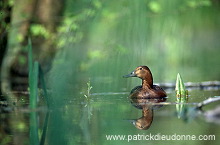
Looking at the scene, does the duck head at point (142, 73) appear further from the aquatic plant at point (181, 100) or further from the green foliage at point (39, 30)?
the green foliage at point (39, 30)

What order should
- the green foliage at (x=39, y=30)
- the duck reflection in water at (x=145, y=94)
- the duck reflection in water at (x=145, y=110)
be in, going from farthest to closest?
1. the green foliage at (x=39, y=30)
2. the duck reflection in water at (x=145, y=94)
3. the duck reflection in water at (x=145, y=110)

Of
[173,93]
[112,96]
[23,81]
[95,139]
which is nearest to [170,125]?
[95,139]

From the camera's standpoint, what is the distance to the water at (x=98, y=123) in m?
4.56

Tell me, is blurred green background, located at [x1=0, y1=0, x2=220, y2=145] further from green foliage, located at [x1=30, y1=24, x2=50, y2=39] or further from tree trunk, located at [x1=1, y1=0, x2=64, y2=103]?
green foliage, located at [x1=30, y1=24, x2=50, y2=39]

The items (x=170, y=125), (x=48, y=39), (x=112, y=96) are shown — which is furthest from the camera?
(x=48, y=39)

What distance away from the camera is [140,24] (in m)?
5.20

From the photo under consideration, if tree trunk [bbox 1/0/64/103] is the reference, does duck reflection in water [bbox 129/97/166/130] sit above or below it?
below

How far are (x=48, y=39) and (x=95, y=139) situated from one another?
24.6ft

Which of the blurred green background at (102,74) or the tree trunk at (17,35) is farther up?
the tree trunk at (17,35)

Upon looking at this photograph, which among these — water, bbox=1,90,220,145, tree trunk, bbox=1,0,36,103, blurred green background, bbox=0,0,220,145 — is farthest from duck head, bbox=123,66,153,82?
tree trunk, bbox=1,0,36,103

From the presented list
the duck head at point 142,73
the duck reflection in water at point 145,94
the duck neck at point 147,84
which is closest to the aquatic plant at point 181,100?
the duck reflection in water at point 145,94

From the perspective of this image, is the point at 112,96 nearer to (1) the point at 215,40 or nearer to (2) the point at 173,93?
(2) the point at 173,93

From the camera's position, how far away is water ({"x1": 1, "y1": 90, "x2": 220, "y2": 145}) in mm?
4562

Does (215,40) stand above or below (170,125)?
above
